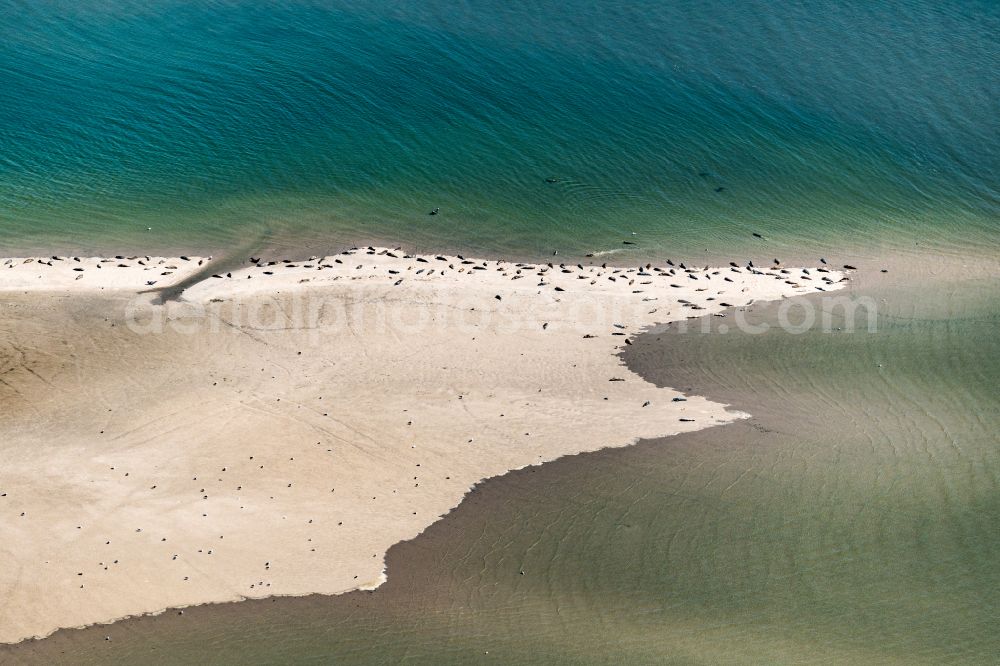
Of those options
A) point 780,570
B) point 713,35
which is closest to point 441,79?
point 713,35

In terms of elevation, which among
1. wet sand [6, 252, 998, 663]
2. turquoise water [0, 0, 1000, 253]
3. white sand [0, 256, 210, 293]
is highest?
turquoise water [0, 0, 1000, 253]

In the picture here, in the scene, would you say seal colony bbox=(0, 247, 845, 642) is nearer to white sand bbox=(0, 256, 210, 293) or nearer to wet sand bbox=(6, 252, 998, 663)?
white sand bbox=(0, 256, 210, 293)

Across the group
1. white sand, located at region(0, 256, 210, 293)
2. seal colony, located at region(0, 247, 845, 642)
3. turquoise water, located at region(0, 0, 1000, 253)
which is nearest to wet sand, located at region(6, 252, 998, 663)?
seal colony, located at region(0, 247, 845, 642)

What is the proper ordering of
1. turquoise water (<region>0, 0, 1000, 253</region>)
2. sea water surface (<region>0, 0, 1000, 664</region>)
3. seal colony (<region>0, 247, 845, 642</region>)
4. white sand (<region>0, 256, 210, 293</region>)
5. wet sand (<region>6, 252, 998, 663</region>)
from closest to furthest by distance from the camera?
wet sand (<region>6, 252, 998, 663</region>) < sea water surface (<region>0, 0, 1000, 664</region>) < seal colony (<region>0, 247, 845, 642</region>) < white sand (<region>0, 256, 210, 293</region>) < turquoise water (<region>0, 0, 1000, 253</region>)

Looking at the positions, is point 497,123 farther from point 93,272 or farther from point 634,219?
point 93,272

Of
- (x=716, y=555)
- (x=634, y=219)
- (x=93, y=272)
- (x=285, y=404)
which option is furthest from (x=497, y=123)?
(x=716, y=555)

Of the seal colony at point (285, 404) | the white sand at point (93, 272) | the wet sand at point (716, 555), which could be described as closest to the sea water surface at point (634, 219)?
the wet sand at point (716, 555)
